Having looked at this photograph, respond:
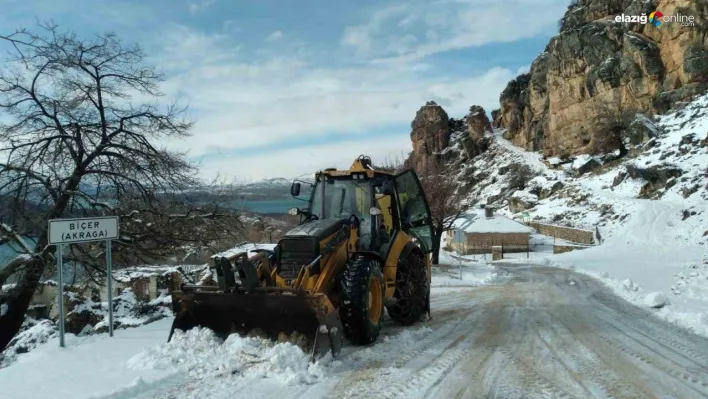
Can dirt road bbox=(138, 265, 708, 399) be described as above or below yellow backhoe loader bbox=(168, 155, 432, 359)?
below

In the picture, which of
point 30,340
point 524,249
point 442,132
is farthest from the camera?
point 442,132

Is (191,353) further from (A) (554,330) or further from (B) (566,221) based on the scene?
(B) (566,221)

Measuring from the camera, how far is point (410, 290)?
27.9 feet

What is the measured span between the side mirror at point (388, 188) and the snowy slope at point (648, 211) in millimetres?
5362

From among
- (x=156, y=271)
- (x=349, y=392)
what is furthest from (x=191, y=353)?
(x=156, y=271)

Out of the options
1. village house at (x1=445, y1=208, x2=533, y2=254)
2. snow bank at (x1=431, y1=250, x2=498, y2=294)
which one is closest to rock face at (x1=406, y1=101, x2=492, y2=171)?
village house at (x1=445, y1=208, x2=533, y2=254)

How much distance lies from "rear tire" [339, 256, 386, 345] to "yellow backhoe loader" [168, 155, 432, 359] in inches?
0.5

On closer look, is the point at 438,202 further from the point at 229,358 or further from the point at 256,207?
the point at 229,358

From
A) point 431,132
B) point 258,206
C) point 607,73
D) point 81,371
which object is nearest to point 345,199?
point 81,371

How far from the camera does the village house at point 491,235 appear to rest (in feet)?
149

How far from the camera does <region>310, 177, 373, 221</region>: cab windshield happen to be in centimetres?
829

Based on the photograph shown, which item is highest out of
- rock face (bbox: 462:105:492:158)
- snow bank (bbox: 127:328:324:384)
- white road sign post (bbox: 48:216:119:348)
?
rock face (bbox: 462:105:492:158)

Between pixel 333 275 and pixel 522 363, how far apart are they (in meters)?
2.58

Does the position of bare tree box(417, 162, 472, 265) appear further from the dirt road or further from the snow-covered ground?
the snow-covered ground
